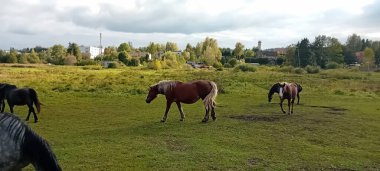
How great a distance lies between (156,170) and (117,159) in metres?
1.22

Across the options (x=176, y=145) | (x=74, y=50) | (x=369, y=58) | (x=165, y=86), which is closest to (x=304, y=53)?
(x=369, y=58)

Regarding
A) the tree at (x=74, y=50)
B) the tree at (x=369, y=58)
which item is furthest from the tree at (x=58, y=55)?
the tree at (x=369, y=58)

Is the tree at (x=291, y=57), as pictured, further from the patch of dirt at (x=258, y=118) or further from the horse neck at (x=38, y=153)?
the horse neck at (x=38, y=153)

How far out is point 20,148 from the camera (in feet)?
13.8

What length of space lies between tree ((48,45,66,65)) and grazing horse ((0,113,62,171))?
7537cm

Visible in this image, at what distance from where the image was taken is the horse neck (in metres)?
4.28

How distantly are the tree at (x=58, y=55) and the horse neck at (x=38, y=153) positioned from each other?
75376 millimetres

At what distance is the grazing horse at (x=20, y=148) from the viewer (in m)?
4.09

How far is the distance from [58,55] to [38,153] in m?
85.4

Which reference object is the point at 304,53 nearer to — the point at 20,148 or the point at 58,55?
the point at 58,55

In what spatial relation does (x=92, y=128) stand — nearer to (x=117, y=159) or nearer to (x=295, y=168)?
(x=117, y=159)

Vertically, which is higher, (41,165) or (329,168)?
(41,165)

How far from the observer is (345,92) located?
26688mm

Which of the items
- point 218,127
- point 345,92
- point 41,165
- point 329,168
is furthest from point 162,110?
point 345,92
